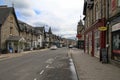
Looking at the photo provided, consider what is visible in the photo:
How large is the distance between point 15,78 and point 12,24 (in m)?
41.1

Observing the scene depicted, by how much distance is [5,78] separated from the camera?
12.8 meters

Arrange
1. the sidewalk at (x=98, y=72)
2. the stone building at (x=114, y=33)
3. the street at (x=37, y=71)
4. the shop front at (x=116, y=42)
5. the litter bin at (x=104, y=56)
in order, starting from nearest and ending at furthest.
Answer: the sidewalk at (x=98, y=72), the street at (x=37, y=71), the stone building at (x=114, y=33), the shop front at (x=116, y=42), the litter bin at (x=104, y=56)

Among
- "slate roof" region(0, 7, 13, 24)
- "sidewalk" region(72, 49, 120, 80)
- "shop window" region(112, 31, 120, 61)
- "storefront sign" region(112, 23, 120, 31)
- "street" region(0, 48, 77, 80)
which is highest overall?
"slate roof" region(0, 7, 13, 24)

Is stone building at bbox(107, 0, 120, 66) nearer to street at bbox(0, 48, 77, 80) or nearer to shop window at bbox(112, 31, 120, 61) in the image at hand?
shop window at bbox(112, 31, 120, 61)

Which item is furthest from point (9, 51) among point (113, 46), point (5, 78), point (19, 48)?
point (5, 78)

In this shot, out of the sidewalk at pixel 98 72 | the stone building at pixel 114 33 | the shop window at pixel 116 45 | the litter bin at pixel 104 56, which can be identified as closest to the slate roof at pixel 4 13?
the litter bin at pixel 104 56

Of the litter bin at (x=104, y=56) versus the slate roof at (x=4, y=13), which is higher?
the slate roof at (x=4, y=13)

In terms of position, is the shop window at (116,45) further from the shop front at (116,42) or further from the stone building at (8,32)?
the stone building at (8,32)

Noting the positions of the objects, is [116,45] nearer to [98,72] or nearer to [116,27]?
[116,27]

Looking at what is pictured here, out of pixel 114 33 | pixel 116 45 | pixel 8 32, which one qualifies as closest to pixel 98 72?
pixel 116 45

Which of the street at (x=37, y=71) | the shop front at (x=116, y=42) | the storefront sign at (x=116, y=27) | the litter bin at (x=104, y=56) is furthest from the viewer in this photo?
the litter bin at (x=104, y=56)

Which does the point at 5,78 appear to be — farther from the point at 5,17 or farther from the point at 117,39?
the point at 5,17

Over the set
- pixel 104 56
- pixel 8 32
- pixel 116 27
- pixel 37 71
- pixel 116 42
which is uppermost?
pixel 8 32

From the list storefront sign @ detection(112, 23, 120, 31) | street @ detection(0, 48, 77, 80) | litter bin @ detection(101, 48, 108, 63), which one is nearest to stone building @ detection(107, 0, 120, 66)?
storefront sign @ detection(112, 23, 120, 31)
